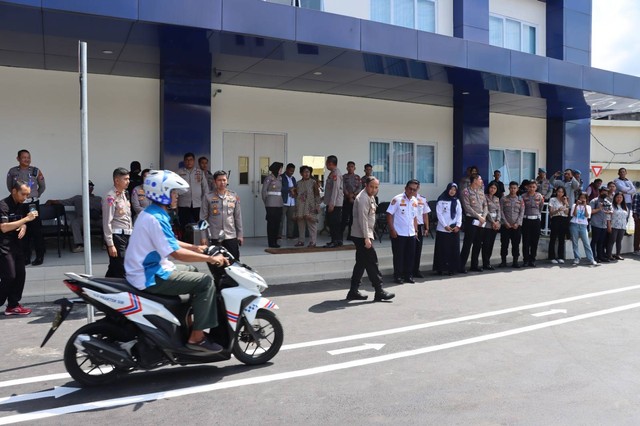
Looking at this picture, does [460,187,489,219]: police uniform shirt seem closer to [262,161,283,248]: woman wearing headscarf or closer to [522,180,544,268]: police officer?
[522,180,544,268]: police officer

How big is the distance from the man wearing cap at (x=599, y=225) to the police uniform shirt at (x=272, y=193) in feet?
26.0

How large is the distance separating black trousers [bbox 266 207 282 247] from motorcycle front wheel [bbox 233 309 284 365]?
5503mm

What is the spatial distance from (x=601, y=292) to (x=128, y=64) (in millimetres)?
9656

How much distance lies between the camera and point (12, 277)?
725 cm

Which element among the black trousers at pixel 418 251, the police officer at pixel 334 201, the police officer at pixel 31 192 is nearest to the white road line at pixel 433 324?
the black trousers at pixel 418 251

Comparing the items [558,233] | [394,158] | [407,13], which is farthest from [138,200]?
[558,233]

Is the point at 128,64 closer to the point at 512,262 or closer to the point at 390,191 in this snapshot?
the point at 390,191

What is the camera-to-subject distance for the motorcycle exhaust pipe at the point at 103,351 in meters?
4.62

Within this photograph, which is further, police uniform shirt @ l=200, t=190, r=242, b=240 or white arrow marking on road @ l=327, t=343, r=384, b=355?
police uniform shirt @ l=200, t=190, r=242, b=240

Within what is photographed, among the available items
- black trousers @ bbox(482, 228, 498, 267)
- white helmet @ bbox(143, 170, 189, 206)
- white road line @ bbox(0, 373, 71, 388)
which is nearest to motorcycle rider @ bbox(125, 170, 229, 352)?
white helmet @ bbox(143, 170, 189, 206)

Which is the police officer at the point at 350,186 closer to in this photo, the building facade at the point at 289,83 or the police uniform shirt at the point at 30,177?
the building facade at the point at 289,83

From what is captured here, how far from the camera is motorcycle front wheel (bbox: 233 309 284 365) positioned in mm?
5402

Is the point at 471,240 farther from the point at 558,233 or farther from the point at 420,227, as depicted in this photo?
the point at 558,233

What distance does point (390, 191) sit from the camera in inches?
600
